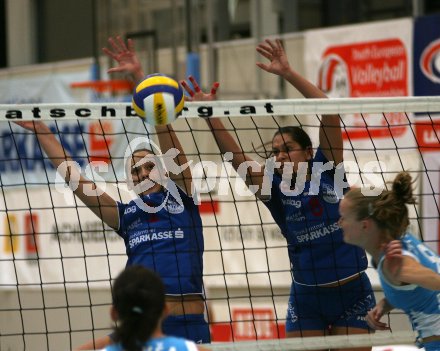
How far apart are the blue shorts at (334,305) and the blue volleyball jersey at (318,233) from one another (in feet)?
0.20

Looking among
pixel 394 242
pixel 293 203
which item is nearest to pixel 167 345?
pixel 394 242

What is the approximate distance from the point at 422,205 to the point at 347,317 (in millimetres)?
4646

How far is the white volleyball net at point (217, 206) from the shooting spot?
7109mm

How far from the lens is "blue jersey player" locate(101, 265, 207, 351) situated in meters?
3.53

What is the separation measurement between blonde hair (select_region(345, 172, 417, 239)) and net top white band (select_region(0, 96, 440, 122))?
128 cm

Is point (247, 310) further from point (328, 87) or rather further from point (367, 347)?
point (367, 347)

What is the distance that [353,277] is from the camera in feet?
18.8

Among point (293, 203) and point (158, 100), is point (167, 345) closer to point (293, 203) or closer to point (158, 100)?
point (158, 100)

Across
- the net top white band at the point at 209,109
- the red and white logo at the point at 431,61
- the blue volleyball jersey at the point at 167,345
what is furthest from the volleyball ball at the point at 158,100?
the red and white logo at the point at 431,61

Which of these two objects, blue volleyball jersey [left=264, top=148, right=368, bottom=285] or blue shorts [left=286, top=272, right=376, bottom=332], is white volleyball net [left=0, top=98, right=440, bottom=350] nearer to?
blue volleyball jersey [left=264, top=148, right=368, bottom=285]

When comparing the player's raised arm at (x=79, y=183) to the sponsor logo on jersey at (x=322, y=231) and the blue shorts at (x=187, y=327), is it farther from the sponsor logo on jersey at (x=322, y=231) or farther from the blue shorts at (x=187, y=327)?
the sponsor logo on jersey at (x=322, y=231)

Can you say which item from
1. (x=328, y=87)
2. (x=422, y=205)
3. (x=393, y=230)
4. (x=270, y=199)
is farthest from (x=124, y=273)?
(x=328, y=87)

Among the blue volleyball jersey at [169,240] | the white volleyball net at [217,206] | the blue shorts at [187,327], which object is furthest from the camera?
the white volleyball net at [217,206]

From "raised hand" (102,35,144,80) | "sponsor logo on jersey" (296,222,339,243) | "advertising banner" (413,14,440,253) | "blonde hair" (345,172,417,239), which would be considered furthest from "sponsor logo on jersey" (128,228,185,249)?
"advertising banner" (413,14,440,253)
